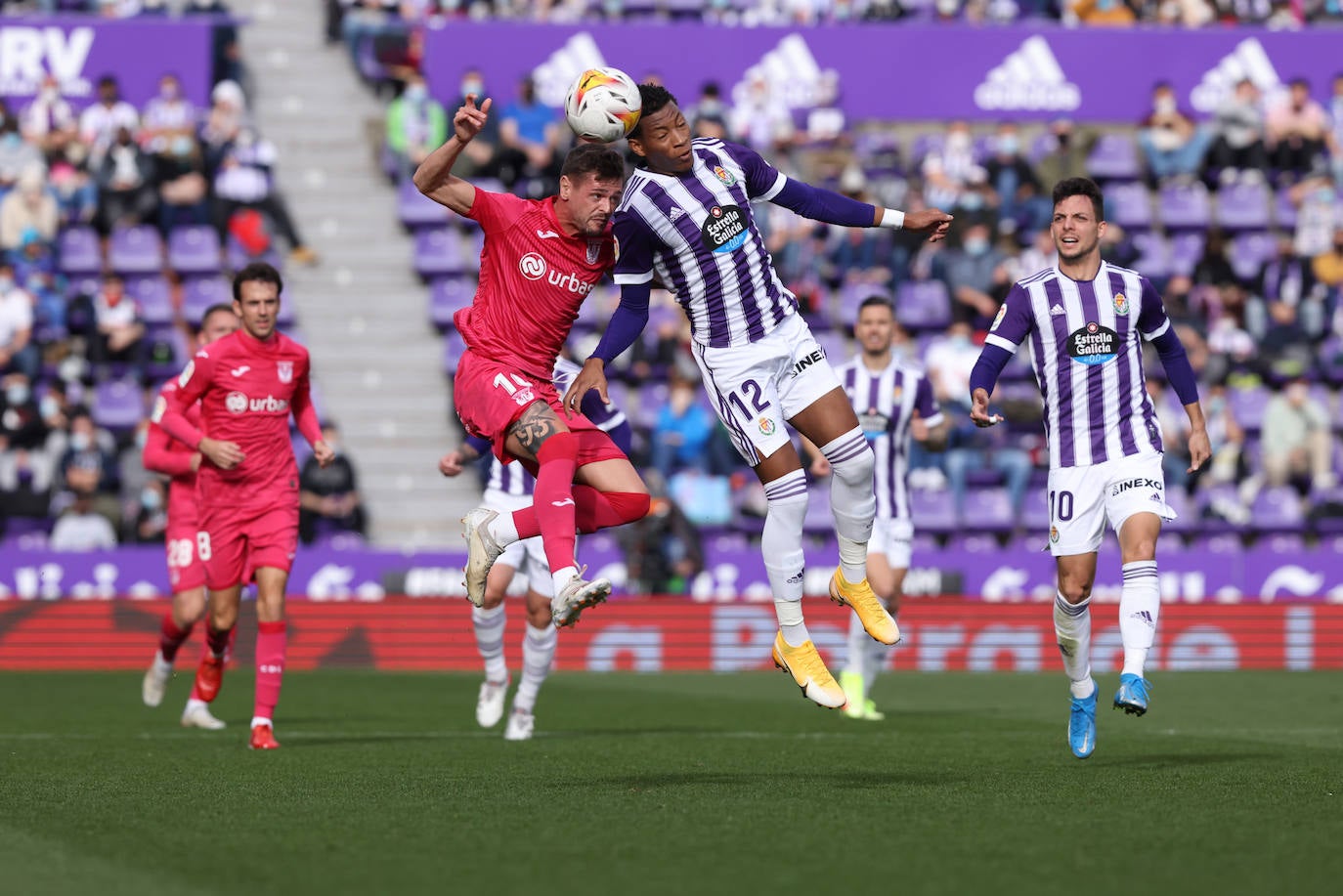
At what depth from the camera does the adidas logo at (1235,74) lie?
24.7 meters

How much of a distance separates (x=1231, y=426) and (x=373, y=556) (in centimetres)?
920

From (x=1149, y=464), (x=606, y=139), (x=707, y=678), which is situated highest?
(x=606, y=139)

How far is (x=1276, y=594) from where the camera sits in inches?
763

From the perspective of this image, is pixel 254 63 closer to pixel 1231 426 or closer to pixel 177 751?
pixel 1231 426

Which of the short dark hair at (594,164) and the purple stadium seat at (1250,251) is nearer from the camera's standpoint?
the short dark hair at (594,164)

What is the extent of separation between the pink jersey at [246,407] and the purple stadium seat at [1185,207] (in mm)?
14723

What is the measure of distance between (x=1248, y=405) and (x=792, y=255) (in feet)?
17.4

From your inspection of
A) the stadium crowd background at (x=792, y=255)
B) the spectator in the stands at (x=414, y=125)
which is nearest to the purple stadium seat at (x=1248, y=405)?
the stadium crowd background at (x=792, y=255)

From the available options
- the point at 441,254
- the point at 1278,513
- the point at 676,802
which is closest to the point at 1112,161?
the point at 1278,513

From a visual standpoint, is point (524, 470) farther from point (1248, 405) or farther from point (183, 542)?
point (1248, 405)

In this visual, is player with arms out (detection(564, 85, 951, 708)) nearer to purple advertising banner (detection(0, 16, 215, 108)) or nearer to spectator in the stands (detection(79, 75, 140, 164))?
spectator in the stands (detection(79, 75, 140, 164))

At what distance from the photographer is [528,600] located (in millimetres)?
12109

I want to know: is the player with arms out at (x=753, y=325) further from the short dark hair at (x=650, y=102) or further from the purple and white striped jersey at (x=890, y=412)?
the purple and white striped jersey at (x=890, y=412)

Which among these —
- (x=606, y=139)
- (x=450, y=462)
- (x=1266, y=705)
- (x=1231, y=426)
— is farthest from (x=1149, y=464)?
(x=1231, y=426)
